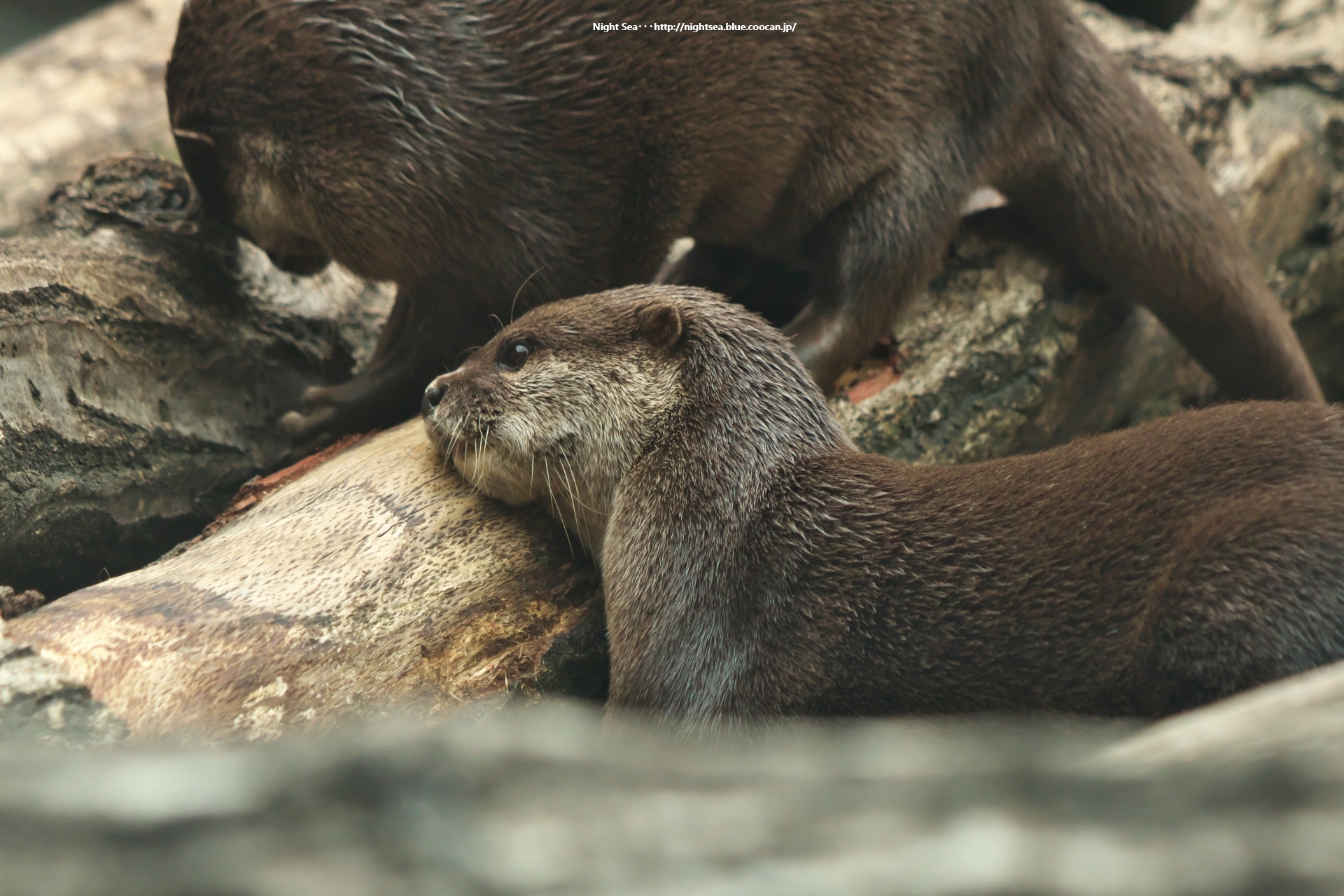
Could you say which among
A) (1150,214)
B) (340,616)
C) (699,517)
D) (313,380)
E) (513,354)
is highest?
(1150,214)

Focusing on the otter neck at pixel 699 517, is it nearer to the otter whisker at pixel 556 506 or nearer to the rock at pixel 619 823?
the otter whisker at pixel 556 506

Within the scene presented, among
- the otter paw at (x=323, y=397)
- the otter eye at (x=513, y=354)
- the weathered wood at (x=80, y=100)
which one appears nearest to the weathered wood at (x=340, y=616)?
the otter eye at (x=513, y=354)

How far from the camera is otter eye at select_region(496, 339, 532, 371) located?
219 centimetres

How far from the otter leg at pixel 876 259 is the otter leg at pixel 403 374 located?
863mm

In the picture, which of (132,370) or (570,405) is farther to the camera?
(132,370)

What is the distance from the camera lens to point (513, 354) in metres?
2.20

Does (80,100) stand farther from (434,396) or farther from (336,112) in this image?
(434,396)

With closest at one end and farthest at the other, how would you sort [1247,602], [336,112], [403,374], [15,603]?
[1247,602], [15,603], [336,112], [403,374]

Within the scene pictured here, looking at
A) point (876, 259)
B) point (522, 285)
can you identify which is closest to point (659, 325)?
point (522, 285)

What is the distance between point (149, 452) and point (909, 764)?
228 centimetres

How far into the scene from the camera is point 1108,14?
155 inches

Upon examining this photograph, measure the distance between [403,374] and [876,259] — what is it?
1273mm

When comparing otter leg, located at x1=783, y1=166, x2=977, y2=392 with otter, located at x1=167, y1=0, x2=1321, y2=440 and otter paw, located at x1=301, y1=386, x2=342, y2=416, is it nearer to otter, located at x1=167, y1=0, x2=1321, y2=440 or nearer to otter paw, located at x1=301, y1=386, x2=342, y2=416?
otter, located at x1=167, y1=0, x2=1321, y2=440

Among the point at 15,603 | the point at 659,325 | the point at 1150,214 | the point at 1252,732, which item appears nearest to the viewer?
the point at 1252,732
